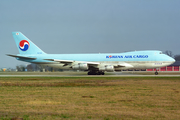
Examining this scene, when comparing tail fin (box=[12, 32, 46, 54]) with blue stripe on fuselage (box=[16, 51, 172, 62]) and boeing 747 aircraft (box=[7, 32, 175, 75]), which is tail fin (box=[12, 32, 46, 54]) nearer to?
boeing 747 aircraft (box=[7, 32, 175, 75])

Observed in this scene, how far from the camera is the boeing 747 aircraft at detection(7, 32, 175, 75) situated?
39469 millimetres

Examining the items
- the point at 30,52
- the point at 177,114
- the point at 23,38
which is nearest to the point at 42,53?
the point at 30,52

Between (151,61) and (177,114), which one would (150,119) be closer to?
(177,114)

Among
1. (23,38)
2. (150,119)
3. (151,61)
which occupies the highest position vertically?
(23,38)

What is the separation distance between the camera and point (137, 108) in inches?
375

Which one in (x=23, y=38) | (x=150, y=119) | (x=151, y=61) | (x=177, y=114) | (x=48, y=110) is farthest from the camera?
(x=23, y=38)

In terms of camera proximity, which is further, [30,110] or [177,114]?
[30,110]

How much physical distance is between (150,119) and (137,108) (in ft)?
6.07

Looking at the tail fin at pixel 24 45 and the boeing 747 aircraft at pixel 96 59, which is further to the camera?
the tail fin at pixel 24 45

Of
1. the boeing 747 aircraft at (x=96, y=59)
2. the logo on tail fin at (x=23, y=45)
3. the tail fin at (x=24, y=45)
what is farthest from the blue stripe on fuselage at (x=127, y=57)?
the logo on tail fin at (x=23, y=45)

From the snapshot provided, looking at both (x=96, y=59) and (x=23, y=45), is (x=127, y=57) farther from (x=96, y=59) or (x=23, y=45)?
(x=23, y=45)

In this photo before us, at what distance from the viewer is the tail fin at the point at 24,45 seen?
44344mm

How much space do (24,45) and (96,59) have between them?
663 inches

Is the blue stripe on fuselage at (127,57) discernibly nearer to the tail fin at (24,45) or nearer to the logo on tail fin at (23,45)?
the tail fin at (24,45)
